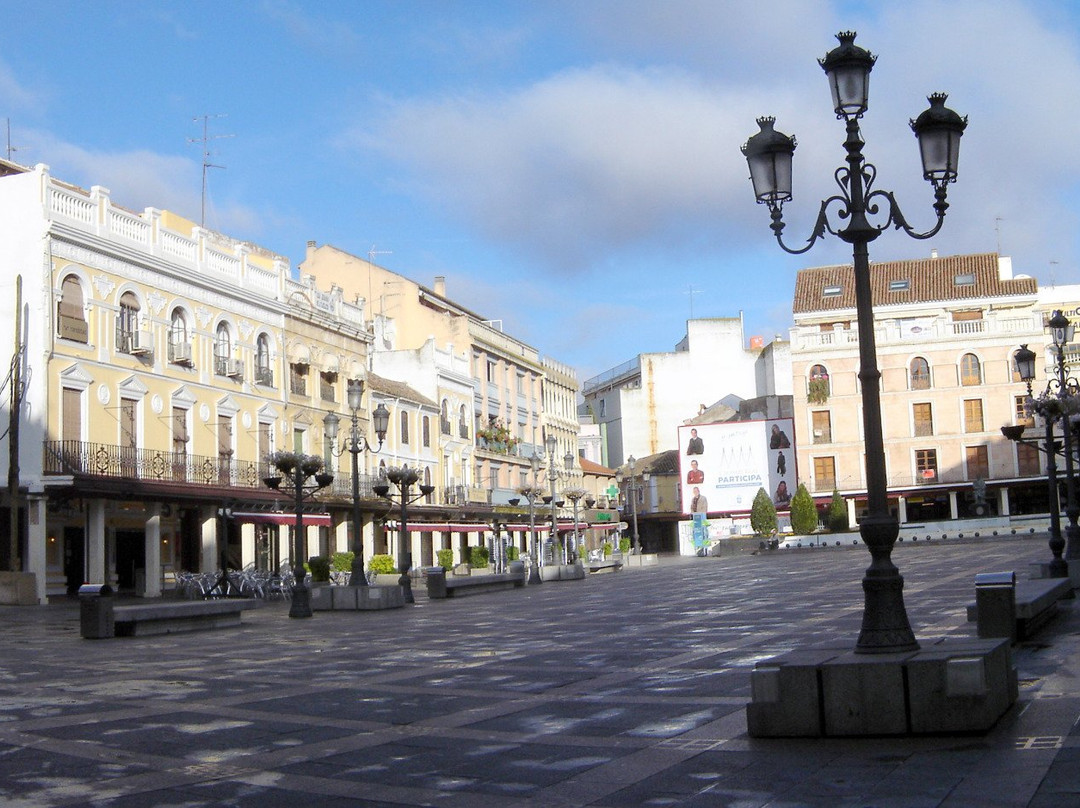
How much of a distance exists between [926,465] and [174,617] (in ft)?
189

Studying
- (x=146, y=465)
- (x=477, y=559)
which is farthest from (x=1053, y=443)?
(x=477, y=559)

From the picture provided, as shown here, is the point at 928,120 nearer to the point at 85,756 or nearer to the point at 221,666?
the point at 85,756

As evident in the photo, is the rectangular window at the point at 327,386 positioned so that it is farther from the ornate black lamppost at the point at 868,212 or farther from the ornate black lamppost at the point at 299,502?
the ornate black lamppost at the point at 868,212

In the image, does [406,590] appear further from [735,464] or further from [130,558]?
[735,464]

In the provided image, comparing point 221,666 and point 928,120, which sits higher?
point 928,120

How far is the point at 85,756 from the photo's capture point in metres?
8.37

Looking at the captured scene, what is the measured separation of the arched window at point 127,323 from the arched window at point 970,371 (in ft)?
161

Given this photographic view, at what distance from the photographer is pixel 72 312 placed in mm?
33906

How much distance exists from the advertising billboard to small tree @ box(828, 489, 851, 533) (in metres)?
8.17

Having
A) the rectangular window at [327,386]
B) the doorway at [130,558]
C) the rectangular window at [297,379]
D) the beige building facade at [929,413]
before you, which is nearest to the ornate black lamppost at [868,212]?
the doorway at [130,558]

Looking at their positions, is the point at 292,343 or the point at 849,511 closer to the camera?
the point at 292,343

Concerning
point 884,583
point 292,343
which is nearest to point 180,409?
point 292,343

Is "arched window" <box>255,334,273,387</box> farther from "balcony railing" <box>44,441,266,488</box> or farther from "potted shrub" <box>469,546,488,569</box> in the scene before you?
"potted shrub" <box>469,546,488,569</box>

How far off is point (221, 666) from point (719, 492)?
63.6 m
